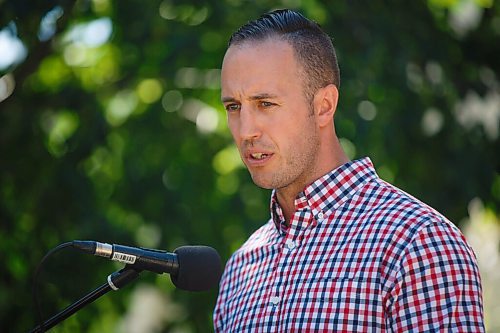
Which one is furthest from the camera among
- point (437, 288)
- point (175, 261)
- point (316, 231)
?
point (316, 231)

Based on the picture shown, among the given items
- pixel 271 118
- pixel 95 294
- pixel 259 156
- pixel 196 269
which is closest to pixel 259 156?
pixel 259 156

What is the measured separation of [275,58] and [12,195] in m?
3.46

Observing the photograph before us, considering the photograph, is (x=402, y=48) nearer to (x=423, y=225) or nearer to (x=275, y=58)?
(x=275, y=58)

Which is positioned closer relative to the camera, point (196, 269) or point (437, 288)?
point (437, 288)

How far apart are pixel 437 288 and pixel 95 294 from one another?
85 centimetres

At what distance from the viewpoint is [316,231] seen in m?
2.57

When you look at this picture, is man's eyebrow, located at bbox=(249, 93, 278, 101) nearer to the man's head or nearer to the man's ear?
the man's head

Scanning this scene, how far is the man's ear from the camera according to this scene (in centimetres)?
271

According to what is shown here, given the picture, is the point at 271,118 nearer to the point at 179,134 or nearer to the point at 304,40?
the point at 304,40

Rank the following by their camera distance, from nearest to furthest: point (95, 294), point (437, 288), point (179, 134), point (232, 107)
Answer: point (437, 288) → point (95, 294) → point (232, 107) → point (179, 134)

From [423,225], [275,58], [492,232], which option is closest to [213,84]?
[492,232]

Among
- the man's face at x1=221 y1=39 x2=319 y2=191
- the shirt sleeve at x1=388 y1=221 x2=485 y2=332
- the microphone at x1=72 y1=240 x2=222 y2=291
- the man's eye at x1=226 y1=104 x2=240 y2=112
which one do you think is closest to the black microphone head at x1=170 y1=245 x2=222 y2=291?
the microphone at x1=72 y1=240 x2=222 y2=291

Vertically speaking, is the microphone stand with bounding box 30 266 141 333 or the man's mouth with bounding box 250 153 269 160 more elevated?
the man's mouth with bounding box 250 153 269 160

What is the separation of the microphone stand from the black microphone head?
5.3 inches
